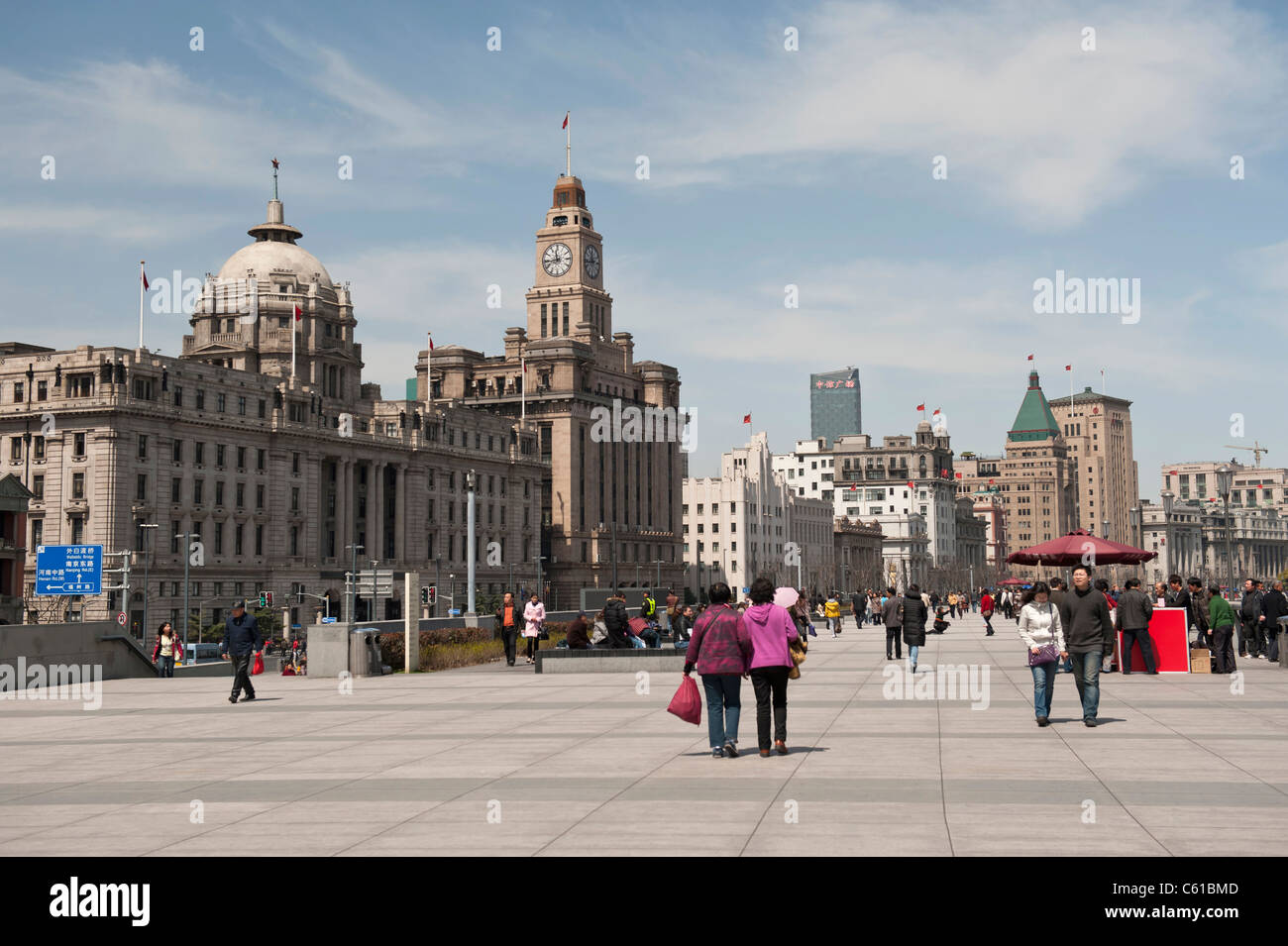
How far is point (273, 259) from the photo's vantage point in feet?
378

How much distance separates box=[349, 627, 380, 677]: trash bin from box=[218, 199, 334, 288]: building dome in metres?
87.6

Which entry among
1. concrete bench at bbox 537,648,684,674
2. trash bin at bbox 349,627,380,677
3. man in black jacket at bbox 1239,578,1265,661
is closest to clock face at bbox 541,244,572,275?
man in black jacket at bbox 1239,578,1265,661

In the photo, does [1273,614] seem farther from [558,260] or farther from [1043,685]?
[558,260]

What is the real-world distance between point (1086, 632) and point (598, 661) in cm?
1459

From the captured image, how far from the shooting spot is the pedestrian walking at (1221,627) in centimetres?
2642

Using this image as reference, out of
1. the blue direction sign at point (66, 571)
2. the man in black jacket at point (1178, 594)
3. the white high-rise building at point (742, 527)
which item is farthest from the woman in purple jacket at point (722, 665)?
the white high-rise building at point (742, 527)

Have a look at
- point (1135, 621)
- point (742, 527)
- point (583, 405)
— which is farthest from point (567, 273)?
point (1135, 621)

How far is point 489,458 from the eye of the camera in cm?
12744

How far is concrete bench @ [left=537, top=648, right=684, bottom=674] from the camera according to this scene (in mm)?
30328

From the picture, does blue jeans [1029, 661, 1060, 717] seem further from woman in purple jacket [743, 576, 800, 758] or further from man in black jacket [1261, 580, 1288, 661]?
man in black jacket [1261, 580, 1288, 661]

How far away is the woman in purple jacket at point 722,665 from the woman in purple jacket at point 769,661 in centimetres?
14

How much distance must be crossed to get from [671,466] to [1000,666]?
135671 mm
